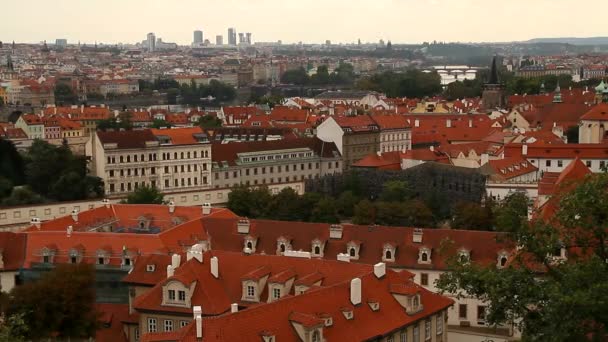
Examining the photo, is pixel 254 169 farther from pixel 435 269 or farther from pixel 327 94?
pixel 327 94

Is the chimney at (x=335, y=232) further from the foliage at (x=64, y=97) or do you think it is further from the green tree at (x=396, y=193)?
the foliage at (x=64, y=97)

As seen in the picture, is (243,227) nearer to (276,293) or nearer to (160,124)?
(276,293)

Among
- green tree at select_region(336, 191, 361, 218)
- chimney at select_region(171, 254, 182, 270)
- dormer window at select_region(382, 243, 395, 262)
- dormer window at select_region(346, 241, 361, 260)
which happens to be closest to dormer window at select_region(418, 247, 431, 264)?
dormer window at select_region(382, 243, 395, 262)

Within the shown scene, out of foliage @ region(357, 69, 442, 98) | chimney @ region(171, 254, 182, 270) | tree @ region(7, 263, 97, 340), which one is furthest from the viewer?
foliage @ region(357, 69, 442, 98)

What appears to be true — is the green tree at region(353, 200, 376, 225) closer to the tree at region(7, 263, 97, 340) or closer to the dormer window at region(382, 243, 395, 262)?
the dormer window at region(382, 243, 395, 262)

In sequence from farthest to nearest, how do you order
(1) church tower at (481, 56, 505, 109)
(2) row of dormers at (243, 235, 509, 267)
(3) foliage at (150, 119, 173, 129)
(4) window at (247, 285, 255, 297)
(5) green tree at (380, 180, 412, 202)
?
(1) church tower at (481, 56, 505, 109), (3) foliage at (150, 119, 173, 129), (5) green tree at (380, 180, 412, 202), (2) row of dormers at (243, 235, 509, 267), (4) window at (247, 285, 255, 297)

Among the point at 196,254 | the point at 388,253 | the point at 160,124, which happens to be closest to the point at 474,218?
the point at 388,253

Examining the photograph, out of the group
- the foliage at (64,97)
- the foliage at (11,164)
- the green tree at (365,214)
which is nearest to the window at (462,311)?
the green tree at (365,214)
